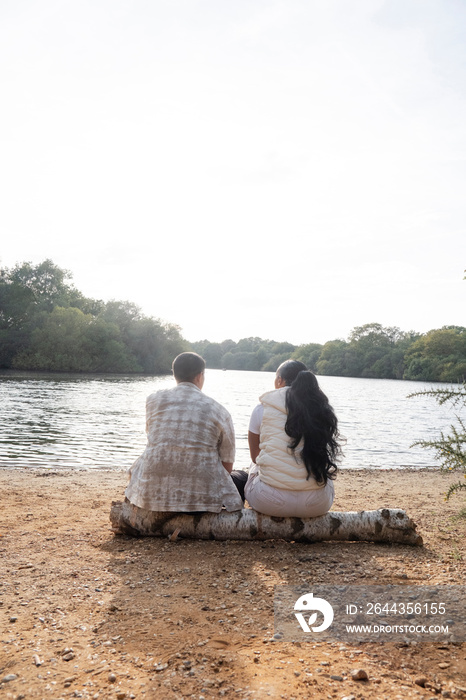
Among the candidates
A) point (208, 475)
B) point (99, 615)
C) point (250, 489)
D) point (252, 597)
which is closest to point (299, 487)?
point (250, 489)

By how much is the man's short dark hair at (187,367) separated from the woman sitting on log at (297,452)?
2.40 ft

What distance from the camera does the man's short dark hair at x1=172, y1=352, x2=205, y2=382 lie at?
4.90m

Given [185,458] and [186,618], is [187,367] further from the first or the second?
[186,618]

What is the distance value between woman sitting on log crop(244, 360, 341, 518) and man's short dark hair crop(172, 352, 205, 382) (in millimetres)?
731

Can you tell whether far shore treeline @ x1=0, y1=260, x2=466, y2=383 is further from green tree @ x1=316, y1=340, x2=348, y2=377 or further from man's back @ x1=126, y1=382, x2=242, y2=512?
man's back @ x1=126, y1=382, x2=242, y2=512

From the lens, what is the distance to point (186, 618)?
122 inches

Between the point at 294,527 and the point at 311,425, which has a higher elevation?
the point at 311,425

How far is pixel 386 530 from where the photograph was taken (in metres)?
4.66

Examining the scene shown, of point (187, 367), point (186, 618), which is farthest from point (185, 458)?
point (186, 618)

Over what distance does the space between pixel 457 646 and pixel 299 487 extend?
76.4 inches

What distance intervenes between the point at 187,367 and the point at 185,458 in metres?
0.87

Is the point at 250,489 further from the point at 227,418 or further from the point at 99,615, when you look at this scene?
the point at 99,615

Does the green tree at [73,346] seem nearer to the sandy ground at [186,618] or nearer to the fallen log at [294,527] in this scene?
the sandy ground at [186,618]

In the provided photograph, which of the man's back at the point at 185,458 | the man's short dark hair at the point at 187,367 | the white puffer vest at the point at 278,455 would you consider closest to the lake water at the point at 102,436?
the white puffer vest at the point at 278,455
